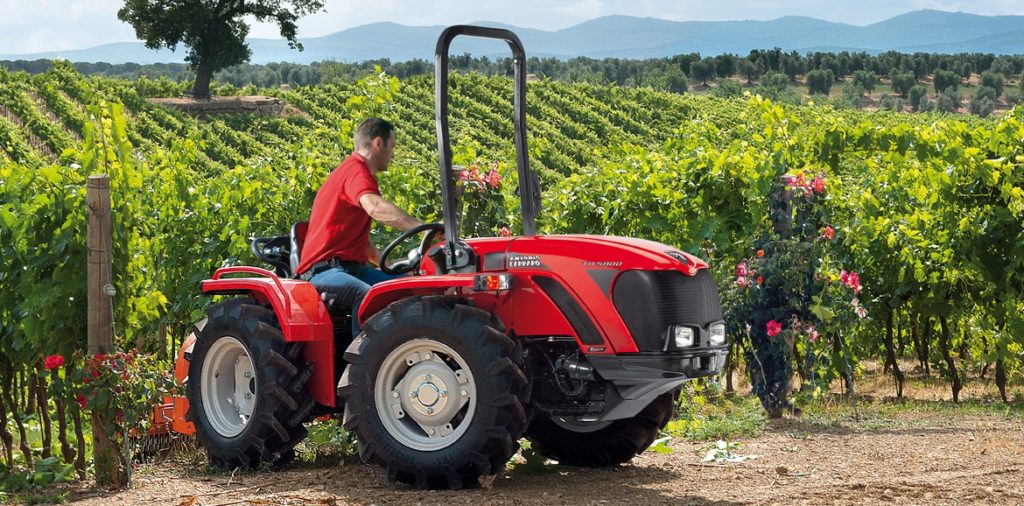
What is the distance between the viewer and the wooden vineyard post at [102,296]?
5.73 meters

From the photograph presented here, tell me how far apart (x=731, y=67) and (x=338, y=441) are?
9775 centimetres

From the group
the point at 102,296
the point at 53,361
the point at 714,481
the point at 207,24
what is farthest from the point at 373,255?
the point at 207,24

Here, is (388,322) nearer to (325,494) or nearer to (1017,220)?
(325,494)

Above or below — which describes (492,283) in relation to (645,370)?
above

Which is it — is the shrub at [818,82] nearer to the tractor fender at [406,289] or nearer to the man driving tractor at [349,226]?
the man driving tractor at [349,226]

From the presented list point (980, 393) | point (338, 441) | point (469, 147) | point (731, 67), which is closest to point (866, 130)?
point (980, 393)

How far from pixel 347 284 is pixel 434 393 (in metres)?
0.84

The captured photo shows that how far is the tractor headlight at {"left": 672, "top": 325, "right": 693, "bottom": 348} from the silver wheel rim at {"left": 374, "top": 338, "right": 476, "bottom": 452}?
86cm

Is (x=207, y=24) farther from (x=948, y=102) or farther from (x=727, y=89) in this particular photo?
(x=948, y=102)

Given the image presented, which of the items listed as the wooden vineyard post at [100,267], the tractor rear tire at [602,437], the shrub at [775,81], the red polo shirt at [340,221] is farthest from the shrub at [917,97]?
the wooden vineyard post at [100,267]

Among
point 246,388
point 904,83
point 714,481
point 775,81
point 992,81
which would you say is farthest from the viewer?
point 775,81

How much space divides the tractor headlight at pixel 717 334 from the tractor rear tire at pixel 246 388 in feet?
6.24

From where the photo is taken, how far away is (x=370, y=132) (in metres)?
5.72

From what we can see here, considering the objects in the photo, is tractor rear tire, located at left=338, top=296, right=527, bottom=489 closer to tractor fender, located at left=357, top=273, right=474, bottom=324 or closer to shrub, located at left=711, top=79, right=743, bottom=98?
tractor fender, located at left=357, top=273, right=474, bottom=324
